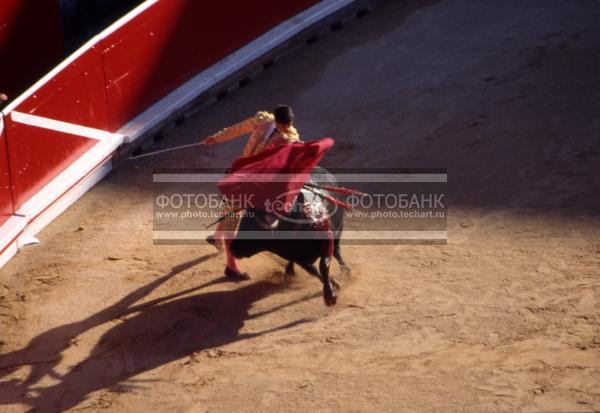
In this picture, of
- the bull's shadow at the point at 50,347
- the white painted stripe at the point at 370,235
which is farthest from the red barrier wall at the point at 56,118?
the bull's shadow at the point at 50,347

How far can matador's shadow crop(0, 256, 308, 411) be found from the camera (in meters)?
7.16

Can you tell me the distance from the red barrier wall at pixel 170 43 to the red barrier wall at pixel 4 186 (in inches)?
61.4

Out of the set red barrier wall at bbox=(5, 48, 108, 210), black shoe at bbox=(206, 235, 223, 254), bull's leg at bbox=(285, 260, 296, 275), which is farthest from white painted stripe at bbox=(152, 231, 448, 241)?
red barrier wall at bbox=(5, 48, 108, 210)

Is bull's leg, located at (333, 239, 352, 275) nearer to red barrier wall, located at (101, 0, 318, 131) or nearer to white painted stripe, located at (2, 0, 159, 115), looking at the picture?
white painted stripe, located at (2, 0, 159, 115)

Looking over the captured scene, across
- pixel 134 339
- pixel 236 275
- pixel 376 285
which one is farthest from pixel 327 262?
pixel 134 339

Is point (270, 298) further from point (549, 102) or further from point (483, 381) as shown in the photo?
point (549, 102)

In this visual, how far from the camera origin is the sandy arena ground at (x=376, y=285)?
702 centimetres

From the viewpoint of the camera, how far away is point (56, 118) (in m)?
9.46

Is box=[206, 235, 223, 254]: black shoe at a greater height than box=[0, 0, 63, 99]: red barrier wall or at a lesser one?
lesser

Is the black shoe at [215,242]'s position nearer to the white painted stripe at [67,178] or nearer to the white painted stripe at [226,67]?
the white painted stripe at [67,178]

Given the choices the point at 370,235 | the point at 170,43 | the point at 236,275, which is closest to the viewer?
the point at 236,275

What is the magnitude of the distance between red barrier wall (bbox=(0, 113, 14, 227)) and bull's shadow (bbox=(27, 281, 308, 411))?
5.53 ft

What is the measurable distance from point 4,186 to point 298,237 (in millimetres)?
2656

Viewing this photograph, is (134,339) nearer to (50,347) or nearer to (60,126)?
(50,347)
